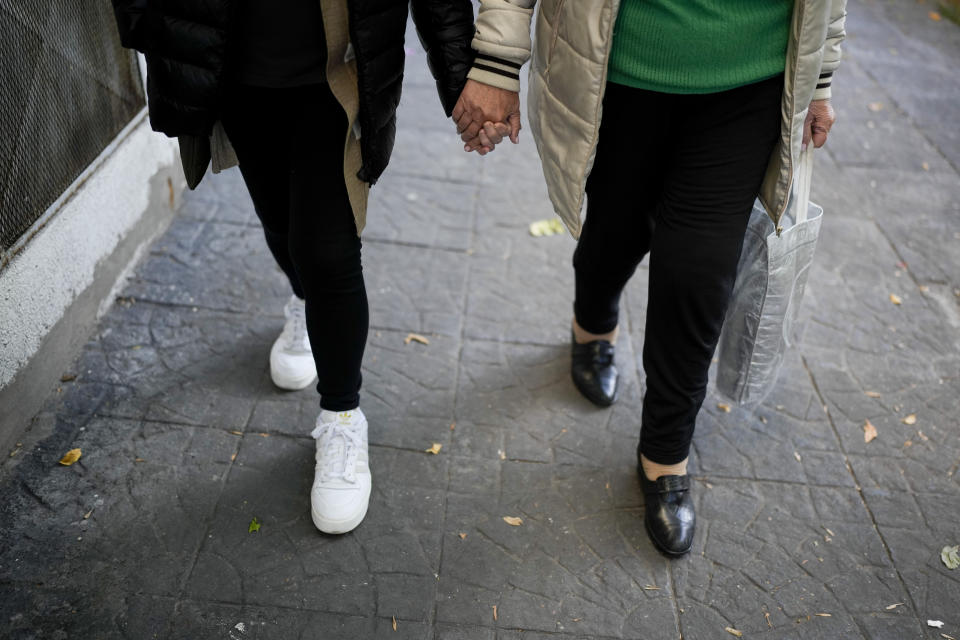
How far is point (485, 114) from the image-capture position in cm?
189

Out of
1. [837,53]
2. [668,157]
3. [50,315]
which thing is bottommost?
[50,315]

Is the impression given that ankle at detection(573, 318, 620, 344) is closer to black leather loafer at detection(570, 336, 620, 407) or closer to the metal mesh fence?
black leather loafer at detection(570, 336, 620, 407)

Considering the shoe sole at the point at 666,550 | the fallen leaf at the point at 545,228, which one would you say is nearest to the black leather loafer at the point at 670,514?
the shoe sole at the point at 666,550

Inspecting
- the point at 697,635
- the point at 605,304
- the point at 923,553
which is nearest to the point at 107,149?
the point at 605,304

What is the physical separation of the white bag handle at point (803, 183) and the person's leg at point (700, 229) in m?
0.14

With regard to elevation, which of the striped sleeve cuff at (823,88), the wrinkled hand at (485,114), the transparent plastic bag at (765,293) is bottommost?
the transparent plastic bag at (765,293)

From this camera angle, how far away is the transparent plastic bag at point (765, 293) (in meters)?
2.06

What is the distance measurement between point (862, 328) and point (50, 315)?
9.96 feet

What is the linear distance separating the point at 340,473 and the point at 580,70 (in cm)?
129

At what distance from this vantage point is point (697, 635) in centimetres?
207

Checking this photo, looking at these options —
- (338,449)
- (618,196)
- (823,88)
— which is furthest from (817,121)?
(338,449)

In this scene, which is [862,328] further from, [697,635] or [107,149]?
[107,149]

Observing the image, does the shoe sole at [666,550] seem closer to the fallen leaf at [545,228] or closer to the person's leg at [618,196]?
the person's leg at [618,196]

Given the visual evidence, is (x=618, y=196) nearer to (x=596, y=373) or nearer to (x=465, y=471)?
(x=596, y=373)
